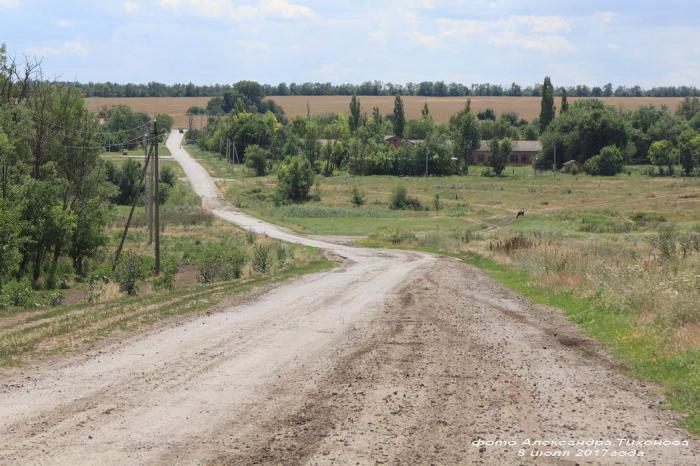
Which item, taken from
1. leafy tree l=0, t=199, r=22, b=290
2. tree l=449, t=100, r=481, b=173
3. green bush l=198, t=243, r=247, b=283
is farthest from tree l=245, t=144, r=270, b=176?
leafy tree l=0, t=199, r=22, b=290

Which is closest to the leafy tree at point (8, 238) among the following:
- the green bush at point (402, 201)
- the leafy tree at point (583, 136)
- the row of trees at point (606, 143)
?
the green bush at point (402, 201)

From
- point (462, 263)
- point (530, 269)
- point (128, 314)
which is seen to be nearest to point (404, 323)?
point (128, 314)

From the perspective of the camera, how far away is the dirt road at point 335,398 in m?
7.86

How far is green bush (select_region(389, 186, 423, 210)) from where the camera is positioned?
92.4m

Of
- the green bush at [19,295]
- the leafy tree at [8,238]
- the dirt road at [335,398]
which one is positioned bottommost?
the green bush at [19,295]

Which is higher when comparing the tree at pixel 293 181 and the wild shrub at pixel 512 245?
the wild shrub at pixel 512 245

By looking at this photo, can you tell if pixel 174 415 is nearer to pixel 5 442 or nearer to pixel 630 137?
pixel 5 442

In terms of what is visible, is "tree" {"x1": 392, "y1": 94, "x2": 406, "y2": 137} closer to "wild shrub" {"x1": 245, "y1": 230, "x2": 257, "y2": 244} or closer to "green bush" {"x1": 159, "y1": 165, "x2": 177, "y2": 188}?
"green bush" {"x1": 159, "y1": 165, "x2": 177, "y2": 188}

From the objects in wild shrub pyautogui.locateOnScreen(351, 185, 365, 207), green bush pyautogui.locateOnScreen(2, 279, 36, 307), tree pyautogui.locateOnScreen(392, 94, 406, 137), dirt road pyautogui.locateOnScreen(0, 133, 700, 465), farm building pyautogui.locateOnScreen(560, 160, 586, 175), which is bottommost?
wild shrub pyautogui.locateOnScreen(351, 185, 365, 207)

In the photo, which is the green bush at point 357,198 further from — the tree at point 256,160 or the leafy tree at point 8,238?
the leafy tree at point 8,238

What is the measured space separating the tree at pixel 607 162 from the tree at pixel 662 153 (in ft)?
27.4

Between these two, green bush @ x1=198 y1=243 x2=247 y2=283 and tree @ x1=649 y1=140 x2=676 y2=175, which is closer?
green bush @ x1=198 y1=243 x2=247 y2=283

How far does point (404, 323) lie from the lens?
16.2 m

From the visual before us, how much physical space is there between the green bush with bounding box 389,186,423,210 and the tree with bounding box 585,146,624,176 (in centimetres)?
4818
